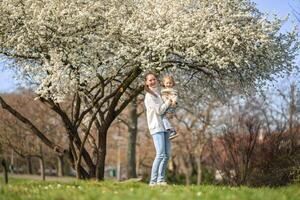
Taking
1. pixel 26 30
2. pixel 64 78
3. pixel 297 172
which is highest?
pixel 26 30

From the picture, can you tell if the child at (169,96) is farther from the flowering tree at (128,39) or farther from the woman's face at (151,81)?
the flowering tree at (128,39)

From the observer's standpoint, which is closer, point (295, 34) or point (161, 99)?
point (161, 99)

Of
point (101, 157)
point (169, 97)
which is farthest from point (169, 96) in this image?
point (101, 157)

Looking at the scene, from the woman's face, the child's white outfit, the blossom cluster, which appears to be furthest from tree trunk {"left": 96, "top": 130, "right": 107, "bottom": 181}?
the woman's face

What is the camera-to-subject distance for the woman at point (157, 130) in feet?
35.0

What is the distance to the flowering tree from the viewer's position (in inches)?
644

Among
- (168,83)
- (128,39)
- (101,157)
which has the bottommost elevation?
(101,157)

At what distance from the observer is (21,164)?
7188 centimetres

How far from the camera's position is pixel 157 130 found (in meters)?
10.6

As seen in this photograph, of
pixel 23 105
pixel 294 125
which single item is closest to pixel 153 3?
pixel 294 125

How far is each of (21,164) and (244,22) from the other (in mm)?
58819

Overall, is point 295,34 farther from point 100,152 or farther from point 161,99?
point 161,99

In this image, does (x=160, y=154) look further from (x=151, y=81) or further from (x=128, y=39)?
(x=128, y=39)

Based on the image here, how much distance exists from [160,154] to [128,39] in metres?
7.03
